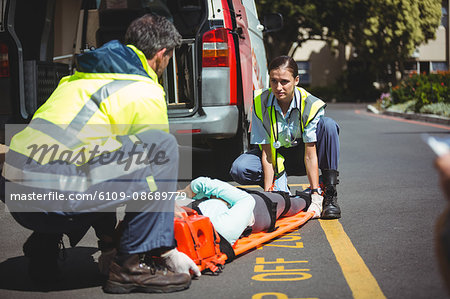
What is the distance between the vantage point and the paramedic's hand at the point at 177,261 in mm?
3512

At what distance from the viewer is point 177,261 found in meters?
3.53

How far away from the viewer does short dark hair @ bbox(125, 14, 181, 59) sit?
3.54 metres

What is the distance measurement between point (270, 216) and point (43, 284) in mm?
1644

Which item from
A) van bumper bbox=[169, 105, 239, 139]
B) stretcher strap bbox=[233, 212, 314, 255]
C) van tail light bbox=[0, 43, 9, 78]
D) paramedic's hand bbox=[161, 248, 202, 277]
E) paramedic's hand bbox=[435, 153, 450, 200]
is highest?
van tail light bbox=[0, 43, 9, 78]

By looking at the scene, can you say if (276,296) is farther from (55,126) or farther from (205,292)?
(55,126)

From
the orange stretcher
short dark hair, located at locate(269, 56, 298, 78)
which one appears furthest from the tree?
the orange stretcher

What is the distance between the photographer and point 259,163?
5.75 m

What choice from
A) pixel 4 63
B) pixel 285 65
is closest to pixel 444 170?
pixel 285 65

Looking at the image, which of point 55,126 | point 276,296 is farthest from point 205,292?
point 55,126

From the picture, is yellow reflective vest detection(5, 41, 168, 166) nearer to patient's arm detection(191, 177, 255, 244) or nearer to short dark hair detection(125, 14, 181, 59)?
short dark hair detection(125, 14, 181, 59)

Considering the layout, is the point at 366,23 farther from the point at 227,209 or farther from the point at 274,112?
the point at 227,209

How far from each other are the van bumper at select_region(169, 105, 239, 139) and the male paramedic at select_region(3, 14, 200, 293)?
9.61 ft

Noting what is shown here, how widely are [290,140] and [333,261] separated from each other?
176cm

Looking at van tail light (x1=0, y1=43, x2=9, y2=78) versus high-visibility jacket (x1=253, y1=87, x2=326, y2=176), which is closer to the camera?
high-visibility jacket (x1=253, y1=87, x2=326, y2=176)
